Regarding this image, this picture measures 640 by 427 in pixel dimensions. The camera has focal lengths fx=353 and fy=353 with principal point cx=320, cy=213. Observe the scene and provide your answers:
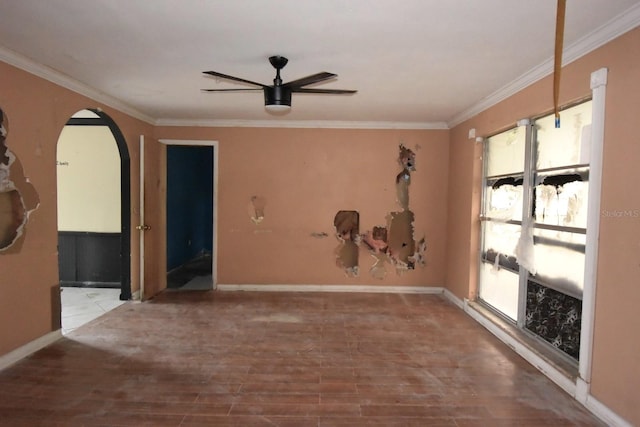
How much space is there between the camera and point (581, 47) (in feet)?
7.86

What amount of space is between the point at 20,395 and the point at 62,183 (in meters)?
3.54

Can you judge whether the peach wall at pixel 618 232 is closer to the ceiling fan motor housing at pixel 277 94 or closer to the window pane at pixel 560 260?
the window pane at pixel 560 260

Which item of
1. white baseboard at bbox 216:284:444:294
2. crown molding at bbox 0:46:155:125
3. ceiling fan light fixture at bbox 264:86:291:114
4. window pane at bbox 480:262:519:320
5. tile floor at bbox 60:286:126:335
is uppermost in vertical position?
crown molding at bbox 0:46:155:125

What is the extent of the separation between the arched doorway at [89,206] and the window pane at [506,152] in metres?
4.87

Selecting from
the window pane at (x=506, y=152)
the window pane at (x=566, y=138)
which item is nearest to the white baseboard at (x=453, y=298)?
the window pane at (x=506, y=152)

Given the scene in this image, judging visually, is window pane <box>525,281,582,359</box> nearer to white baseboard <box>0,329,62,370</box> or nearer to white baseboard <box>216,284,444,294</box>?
white baseboard <box>216,284,444,294</box>

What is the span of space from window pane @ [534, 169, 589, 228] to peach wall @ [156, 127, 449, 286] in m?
2.09

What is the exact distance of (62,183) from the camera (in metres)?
5.04

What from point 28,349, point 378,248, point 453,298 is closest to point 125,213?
point 28,349

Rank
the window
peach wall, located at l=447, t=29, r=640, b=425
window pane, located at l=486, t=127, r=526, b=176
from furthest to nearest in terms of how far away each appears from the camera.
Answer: window pane, located at l=486, t=127, r=526, b=176 → the window → peach wall, located at l=447, t=29, r=640, b=425

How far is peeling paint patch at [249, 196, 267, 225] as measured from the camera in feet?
16.9

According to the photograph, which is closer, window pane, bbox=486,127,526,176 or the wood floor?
the wood floor

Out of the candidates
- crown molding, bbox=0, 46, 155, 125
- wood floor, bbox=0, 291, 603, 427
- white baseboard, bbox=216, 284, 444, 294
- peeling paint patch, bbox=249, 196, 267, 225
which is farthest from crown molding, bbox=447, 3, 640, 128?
crown molding, bbox=0, 46, 155, 125

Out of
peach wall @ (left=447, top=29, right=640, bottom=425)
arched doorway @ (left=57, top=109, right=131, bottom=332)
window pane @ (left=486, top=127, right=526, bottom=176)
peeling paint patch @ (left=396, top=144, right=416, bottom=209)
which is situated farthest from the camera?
peeling paint patch @ (left=396, top=144, right=416, bottom=209)
